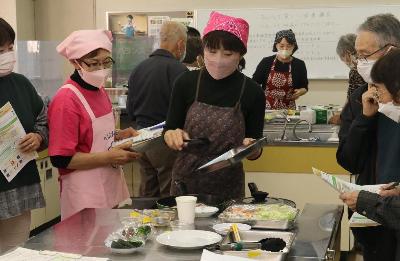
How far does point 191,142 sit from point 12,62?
85 cm

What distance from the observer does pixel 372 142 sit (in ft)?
7.03

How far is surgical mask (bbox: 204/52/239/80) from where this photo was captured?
2.40 metres

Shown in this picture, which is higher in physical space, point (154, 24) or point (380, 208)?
point (154, 24)

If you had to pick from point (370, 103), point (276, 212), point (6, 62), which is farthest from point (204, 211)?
point (6, 62)

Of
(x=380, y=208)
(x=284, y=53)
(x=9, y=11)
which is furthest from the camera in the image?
(x=9, y=11)

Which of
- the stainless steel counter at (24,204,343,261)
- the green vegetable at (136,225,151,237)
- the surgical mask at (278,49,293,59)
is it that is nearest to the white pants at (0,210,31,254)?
the stainless steel counter at (24,204,343,261)

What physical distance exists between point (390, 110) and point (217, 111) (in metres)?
0.79

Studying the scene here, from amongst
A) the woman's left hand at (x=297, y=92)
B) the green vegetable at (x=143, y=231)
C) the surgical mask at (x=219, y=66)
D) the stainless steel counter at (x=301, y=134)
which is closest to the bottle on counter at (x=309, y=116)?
the stainless steel counter at (x=301, y=134)

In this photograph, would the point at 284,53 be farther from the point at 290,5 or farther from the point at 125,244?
the point at 125,244

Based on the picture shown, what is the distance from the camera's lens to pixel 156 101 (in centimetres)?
392

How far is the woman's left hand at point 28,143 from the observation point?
245 cm

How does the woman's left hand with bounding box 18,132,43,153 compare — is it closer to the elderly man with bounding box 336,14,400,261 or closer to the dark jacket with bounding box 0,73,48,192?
the dark jacket with bounding box 0,73,48,192

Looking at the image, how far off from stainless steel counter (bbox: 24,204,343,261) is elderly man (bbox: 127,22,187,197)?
1689 mm

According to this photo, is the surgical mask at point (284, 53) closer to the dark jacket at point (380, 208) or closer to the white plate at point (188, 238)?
the dark jacket at point (380, 208)
